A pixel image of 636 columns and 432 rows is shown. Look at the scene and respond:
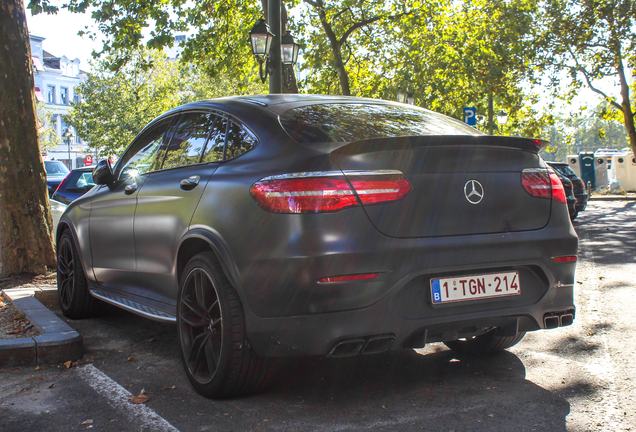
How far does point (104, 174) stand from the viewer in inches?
208

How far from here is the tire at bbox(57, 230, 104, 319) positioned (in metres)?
5.81

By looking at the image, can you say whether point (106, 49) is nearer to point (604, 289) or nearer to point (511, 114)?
point (604, 289)

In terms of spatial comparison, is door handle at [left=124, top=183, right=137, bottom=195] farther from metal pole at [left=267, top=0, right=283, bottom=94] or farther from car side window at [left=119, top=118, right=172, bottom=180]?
metal pole at [left=267, top=0, right=283, bottom=94]

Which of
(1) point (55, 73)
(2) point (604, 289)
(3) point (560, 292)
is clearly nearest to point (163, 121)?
(3) point (560, 292)

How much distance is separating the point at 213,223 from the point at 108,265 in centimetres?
197

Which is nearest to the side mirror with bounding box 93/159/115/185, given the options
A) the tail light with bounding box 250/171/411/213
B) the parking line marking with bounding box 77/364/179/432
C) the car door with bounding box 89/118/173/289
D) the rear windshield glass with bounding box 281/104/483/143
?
the car door with bounding box 89/118/173/289

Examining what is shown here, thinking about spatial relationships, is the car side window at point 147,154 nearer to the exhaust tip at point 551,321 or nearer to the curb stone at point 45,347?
the curb stone at point 45,347

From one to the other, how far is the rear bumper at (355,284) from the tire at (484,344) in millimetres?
886

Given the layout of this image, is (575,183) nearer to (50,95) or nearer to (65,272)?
(65,272)

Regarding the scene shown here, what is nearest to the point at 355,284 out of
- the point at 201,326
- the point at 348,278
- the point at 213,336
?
the point at 348,278

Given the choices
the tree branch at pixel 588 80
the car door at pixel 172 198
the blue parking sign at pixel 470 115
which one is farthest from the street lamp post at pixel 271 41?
the tree branch at pixel 588 80

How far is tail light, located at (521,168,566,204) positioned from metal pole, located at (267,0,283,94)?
852 cm

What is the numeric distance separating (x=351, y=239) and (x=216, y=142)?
136 cm

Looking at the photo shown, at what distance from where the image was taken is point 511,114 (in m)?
32.4
